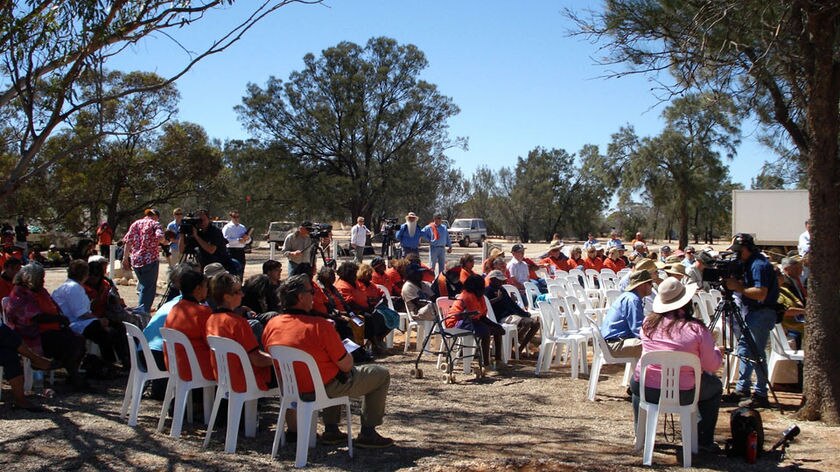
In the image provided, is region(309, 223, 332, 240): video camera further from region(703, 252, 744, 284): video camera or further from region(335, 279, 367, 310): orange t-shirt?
region(703, 252, 744, 284): video camera

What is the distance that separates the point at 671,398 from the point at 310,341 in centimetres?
234

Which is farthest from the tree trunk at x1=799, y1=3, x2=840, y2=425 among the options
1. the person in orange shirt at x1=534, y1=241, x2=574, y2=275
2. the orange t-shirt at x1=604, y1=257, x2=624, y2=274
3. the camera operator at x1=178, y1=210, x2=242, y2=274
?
the orange t-shirt at x1=604, y1=257, x2=624, y2=274

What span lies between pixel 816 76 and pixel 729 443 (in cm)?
285

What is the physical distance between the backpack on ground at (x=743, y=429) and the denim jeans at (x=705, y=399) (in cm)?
13

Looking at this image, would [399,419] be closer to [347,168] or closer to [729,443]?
[729,443]

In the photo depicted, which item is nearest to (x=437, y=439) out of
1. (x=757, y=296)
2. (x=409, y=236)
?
(x=757, y=296)

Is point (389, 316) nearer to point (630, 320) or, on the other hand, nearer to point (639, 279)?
point (630, 320)

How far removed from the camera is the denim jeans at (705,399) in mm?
4805

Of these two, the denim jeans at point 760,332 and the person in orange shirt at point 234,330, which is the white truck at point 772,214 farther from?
the person in orange shirt at point 234,330

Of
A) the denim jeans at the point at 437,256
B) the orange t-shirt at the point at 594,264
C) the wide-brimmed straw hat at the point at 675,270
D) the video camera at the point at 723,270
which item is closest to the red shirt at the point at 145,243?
the denim jeans at the point at 437,256

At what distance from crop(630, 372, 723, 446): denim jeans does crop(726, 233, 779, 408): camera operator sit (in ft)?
5.02

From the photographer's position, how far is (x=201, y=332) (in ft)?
17.3

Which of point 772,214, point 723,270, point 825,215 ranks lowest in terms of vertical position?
point 723,270

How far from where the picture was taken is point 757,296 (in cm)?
624
